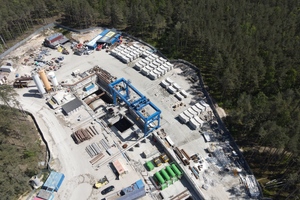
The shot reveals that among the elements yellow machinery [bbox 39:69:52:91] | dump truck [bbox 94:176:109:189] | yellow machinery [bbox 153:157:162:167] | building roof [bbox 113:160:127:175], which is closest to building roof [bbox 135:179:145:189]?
building roof [bbox 113:160:127:175]

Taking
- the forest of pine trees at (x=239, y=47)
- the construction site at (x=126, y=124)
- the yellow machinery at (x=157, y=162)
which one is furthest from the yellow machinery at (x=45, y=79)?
the yellow machinery at (x=157, y=162)

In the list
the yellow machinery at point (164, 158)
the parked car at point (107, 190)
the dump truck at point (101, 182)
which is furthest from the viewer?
the yellow machinery at point (164, 158)

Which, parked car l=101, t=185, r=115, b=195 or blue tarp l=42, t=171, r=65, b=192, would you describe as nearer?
parked car l=101, t=185, r=115, b=195

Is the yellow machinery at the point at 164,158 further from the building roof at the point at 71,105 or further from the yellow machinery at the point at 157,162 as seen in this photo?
the building roof at the point at 71,105

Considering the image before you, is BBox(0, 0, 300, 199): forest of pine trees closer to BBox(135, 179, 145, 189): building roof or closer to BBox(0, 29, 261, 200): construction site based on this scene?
BBox(0, 29, 261, 200): construction site

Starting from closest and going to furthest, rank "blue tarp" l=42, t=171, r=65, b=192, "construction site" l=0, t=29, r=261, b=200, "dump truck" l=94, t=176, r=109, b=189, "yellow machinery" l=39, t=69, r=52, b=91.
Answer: "blue tarp" l=42, t=171, r=65, b=192 < "dump truck" l=94, t=176, r=109, b=189 < "construction site" l=0, t=29, r=261, b=200 < "yellow machinery" l=39, t=69, r=52, b=91

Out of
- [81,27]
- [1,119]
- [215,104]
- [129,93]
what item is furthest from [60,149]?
[81,27]

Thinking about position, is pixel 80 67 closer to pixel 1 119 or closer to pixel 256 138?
pixel 1 119
